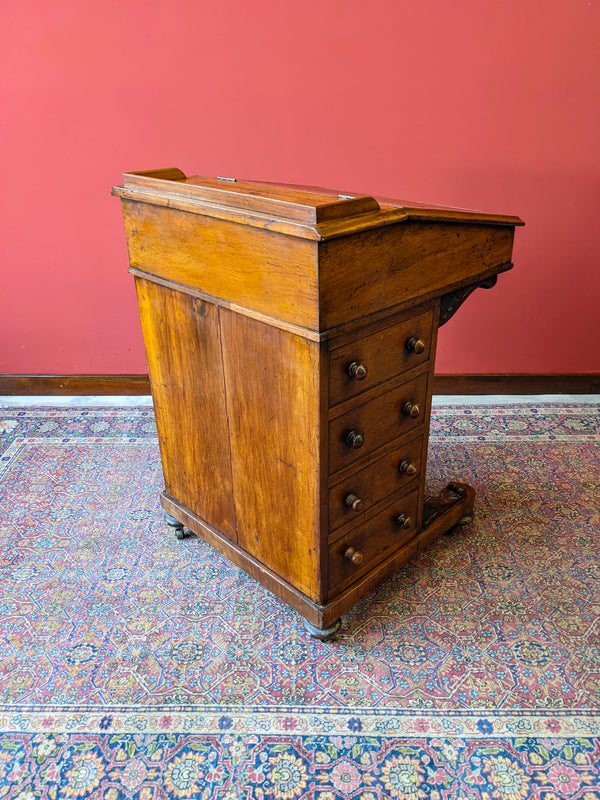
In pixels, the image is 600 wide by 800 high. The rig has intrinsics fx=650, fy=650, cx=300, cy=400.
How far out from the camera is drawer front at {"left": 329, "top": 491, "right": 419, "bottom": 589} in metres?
1.96

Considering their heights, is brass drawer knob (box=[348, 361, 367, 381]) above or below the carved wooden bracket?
below

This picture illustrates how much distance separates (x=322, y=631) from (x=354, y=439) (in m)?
0.61

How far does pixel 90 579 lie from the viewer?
2.28 meters

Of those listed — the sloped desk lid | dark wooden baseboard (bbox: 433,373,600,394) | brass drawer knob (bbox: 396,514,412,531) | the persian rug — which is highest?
the sloped desk lid

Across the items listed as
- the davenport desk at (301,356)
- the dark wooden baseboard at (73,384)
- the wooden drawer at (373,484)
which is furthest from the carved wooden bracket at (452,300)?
the dark wooden baseboard at (73,384)

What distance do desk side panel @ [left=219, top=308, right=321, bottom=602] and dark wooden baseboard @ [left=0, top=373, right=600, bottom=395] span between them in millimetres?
1671

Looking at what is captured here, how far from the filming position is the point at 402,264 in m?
1.73

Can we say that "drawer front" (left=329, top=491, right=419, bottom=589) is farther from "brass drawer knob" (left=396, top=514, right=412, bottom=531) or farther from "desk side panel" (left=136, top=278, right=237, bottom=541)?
"desk side panel" (left=136, top=278, right=237, bottom=541)

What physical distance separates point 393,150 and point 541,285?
1007 millimetres

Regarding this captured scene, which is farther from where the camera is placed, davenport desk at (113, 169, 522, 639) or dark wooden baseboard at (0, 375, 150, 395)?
dark wooden baseboard at (0, 375, 150, 395)

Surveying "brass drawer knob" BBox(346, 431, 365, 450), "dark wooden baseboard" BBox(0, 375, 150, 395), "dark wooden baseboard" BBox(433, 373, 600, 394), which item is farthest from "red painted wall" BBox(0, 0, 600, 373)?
"brass drawer knob" BBox(346, 431, 365, 450)

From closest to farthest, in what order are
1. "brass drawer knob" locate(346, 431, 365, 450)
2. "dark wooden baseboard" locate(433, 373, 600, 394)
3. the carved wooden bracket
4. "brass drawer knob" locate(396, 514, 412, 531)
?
"brass drawer knob" locate(346, 431, 365, 450) < the carved wooden bracket < "brass drawer knob" locate(396, 514, 412, 531) < "dark wooden baseboard" locate(433, 373, 600, 394)

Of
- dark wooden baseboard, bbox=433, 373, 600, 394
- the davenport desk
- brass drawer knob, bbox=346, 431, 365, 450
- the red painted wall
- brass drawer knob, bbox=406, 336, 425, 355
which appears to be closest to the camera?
the davenport desk

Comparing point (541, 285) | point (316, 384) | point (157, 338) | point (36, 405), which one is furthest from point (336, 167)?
point (36, 405)
